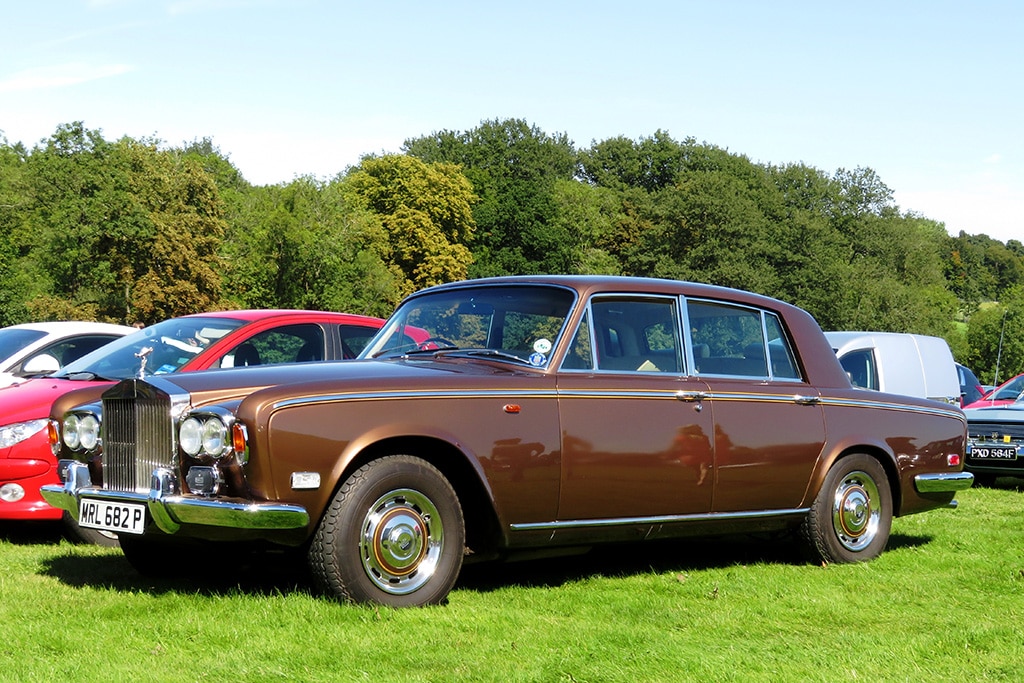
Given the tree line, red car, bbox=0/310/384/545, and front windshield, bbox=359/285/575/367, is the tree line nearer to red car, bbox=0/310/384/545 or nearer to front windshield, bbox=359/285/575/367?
red car, bbox=0/310/384/545

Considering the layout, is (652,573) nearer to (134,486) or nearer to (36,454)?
(134,486)

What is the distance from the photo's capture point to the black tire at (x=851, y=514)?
8.16 m

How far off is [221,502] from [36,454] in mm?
3644

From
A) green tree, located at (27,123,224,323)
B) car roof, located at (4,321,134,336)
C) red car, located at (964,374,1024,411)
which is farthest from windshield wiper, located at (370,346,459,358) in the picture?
green tree, located at (27,123,224,323)

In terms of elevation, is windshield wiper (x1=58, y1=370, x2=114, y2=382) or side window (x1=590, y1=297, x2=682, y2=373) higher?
side window (x1=590, y1=297, x2=682, y2=373)

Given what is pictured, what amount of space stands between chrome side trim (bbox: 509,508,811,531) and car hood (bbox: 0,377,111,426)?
3735 mm

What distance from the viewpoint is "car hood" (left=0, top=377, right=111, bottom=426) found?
8.86 meters

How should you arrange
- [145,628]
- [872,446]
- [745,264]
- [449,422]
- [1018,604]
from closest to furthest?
[145,628] → [449,422] → [1018,604] → [872,446] → [745,264]

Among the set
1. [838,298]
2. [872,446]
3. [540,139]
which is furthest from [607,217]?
[872,446]

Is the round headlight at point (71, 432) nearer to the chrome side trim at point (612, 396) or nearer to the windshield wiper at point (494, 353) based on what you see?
the chrome side trim at point (612, 396)

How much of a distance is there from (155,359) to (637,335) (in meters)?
3.88

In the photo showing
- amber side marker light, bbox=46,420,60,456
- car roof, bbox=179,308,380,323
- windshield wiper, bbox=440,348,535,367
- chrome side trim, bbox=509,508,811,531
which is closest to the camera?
chrome side trim, bbox=509,508,811,531

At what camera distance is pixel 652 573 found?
7.71 metres

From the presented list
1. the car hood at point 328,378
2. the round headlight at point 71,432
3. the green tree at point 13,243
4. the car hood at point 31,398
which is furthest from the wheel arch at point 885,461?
the green tree at point 13,243
